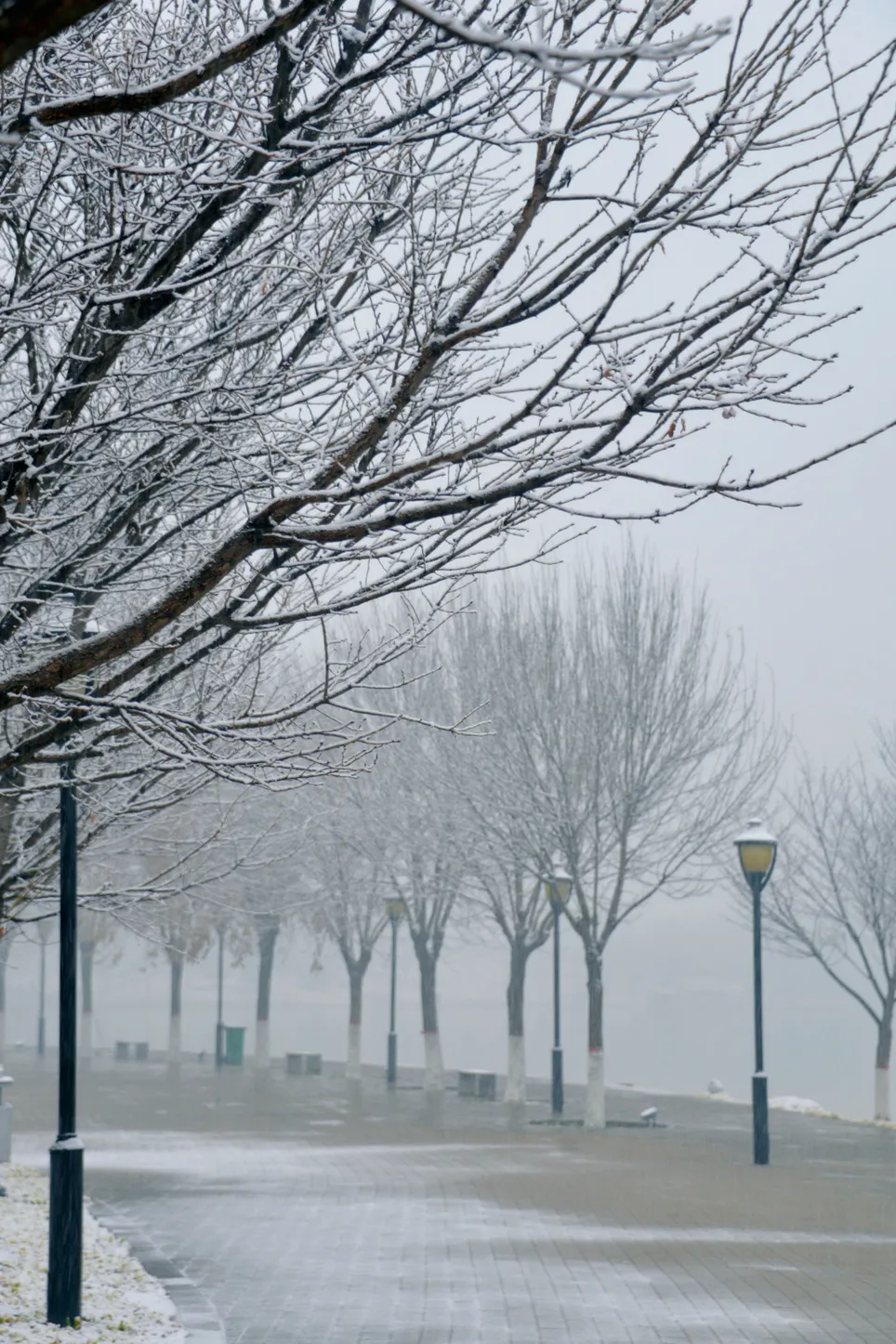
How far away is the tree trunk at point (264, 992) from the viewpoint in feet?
120

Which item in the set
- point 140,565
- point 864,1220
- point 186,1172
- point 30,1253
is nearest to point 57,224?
point 140,565

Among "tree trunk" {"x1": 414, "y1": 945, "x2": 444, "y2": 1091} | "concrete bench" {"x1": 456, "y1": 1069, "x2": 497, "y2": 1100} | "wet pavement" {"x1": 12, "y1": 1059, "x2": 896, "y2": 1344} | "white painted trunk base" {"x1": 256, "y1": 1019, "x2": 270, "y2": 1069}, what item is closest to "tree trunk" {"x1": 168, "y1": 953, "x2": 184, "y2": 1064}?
"white painted trunk base" {"x1": 256, "y1": 1019, "x2": 270, "y2": 1069}

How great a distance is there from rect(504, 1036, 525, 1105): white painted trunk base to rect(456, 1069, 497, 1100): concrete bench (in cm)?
130

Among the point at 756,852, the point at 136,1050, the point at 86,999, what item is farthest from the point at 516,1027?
the point at 136,1050

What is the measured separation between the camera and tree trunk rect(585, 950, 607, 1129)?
2289 centimetres

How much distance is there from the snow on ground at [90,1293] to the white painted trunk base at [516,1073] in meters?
14.9

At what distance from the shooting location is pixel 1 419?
5.79m

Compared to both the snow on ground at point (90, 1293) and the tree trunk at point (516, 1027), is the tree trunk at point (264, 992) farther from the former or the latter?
the snow on ground at point (90, 1293)

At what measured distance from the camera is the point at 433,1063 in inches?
1204

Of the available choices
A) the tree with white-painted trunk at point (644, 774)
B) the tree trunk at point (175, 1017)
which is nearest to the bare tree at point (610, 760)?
the tree with white-painted trunk at point (644, 774)

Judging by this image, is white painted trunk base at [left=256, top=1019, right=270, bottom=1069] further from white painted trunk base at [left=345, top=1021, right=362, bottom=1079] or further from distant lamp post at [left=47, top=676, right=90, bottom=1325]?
distant lamp post at [left=47, top=676, right=90, bottom=1325]

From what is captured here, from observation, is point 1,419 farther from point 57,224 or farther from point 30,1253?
point 30,1253

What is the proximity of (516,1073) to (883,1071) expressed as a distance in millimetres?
6918

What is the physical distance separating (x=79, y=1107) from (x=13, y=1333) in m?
18.7
